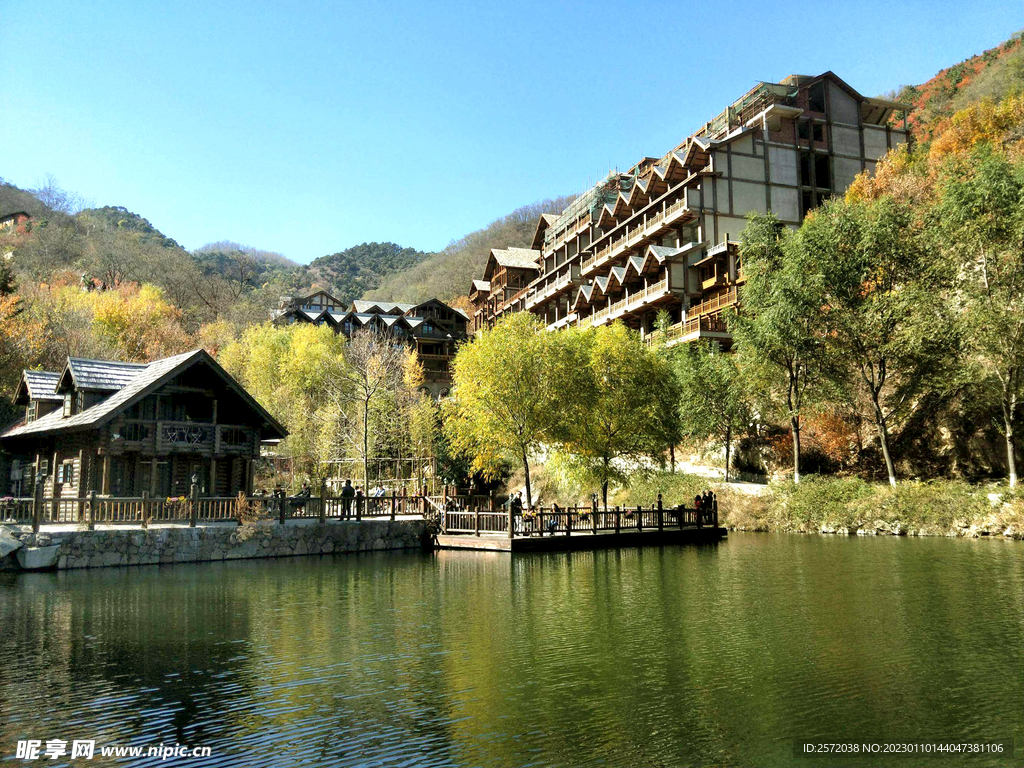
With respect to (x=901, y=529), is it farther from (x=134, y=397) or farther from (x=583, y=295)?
(x=583, y=295)

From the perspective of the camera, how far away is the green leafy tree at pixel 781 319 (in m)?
37.8

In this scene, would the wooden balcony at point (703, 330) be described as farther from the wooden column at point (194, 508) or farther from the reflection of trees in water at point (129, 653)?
the reflection of trees in water at point (129, 653)

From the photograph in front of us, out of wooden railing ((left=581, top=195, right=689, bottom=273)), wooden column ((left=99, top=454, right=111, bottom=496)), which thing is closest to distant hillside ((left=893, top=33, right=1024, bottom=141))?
wooden railing ((left=581, top=195, right=689, bottom=273))

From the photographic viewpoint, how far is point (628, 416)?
37188 millimetres

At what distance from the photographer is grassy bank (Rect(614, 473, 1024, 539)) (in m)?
32.3

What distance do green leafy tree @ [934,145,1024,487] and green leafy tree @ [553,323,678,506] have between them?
1416cm

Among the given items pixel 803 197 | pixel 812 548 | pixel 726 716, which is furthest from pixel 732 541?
pixel 803 197

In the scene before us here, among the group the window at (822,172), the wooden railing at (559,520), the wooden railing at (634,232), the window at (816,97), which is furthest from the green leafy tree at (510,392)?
the window at (816,97)

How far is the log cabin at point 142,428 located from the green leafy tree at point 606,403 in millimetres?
12993

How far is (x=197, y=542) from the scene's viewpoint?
27.3m

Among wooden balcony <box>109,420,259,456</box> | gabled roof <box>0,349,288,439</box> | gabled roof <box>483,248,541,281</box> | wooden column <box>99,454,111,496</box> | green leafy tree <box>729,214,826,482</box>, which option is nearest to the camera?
gabled roof <box>0,349,288,439</box>

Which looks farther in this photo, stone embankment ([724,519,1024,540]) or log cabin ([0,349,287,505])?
stone embankment ([724,519,1024,540])

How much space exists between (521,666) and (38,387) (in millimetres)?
31215

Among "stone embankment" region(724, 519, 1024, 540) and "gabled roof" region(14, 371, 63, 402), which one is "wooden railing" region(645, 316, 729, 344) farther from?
"gabled roof" region(14, 371, 63, 402)
